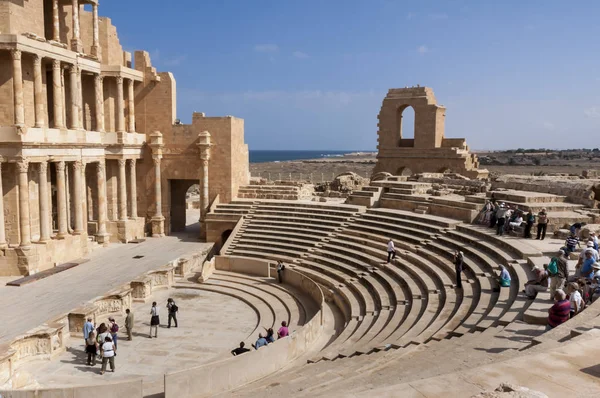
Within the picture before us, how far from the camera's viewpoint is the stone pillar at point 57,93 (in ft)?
→ 75.2

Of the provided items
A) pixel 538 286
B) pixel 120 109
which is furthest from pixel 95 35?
pixel 538 286

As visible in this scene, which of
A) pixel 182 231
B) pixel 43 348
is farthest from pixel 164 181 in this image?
pixel 43 348

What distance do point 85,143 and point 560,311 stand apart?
2149cm

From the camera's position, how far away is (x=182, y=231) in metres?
31.4

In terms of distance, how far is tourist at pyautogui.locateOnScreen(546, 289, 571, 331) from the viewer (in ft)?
32.5

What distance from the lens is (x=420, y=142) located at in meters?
37.2

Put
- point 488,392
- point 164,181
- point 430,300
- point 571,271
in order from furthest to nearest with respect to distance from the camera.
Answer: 1. point 164,181
2. point 430,300
3. point 571,271
4. point 488,392

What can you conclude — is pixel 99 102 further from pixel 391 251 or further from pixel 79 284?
pixel 391 251

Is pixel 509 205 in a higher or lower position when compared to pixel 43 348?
higher

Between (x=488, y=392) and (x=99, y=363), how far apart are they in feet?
36.0

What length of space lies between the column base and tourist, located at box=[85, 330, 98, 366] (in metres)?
15.9

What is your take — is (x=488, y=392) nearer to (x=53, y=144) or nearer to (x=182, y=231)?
(x=53, y=144)

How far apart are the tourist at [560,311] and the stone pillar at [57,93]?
20829 millimetres

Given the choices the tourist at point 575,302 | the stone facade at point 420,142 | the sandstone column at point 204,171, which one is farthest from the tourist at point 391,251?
the stone facade at point 420,142
